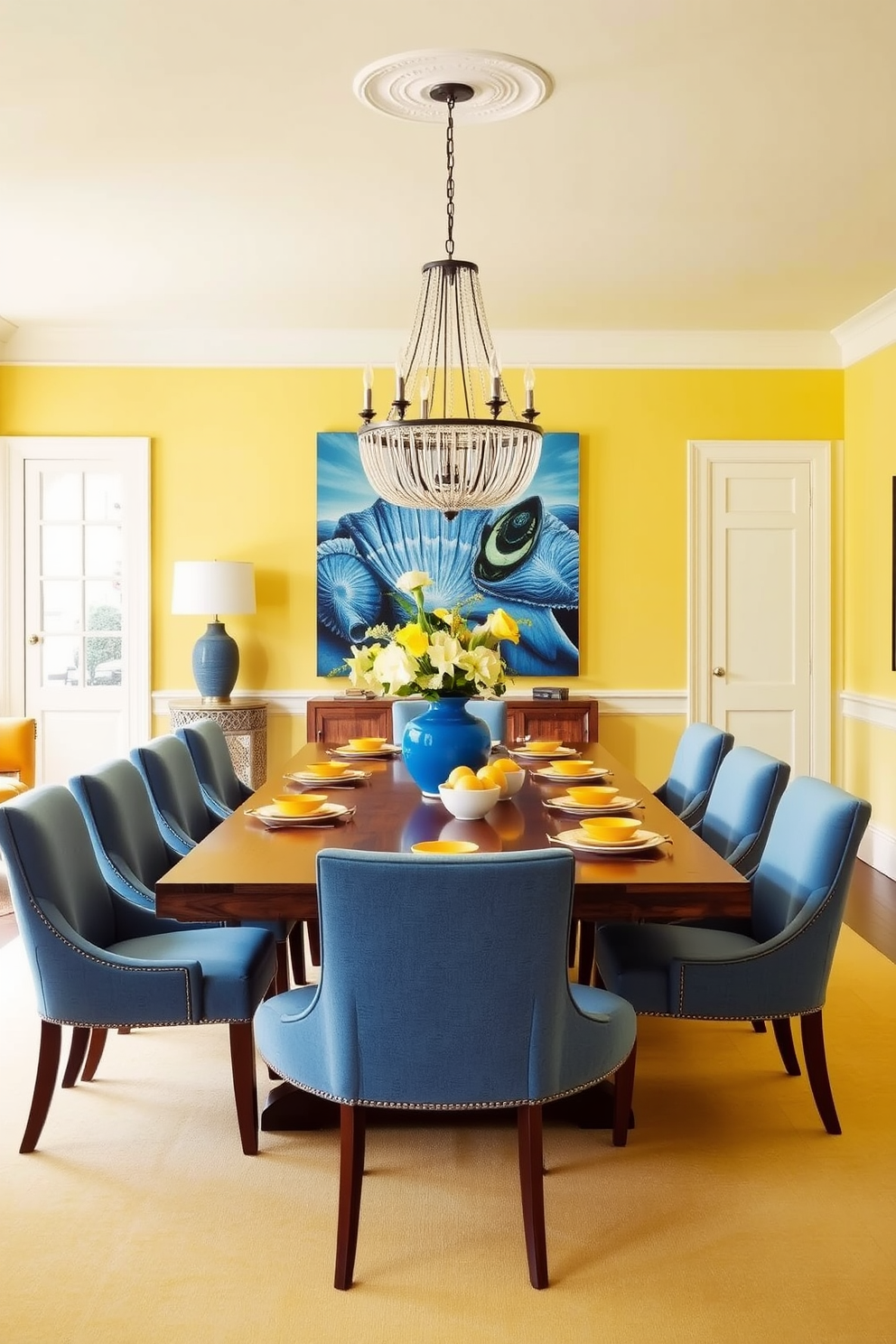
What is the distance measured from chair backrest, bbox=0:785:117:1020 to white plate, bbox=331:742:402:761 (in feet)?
5.11

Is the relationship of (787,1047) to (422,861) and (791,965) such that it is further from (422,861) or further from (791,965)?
(422,861)

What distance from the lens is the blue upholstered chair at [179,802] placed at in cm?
334

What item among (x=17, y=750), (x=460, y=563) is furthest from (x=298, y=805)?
(x=460, y=563)

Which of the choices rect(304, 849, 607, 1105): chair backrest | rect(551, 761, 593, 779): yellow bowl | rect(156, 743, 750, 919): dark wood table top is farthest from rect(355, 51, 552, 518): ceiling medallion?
rect(304, 849, 607, 1105): chair backrest

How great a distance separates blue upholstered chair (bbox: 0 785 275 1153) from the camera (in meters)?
2.48

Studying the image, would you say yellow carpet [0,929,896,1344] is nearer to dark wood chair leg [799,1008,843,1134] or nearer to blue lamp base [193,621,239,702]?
dark wood chair leg [799,1008,843,1134]

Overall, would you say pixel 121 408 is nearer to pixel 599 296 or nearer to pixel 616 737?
pixel 599 296

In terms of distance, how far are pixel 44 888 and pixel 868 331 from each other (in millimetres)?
4810

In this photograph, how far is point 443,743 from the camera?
3.25m

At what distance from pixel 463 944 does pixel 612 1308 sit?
28.5 inches

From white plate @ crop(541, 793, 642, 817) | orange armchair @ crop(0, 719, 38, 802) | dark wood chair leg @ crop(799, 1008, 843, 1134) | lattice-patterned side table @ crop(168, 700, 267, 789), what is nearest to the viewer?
dark wood chair leg @ crop(799, 1008, 843, 1134)

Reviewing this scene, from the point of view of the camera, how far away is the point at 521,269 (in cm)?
486

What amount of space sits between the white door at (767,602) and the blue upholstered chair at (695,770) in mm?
2005

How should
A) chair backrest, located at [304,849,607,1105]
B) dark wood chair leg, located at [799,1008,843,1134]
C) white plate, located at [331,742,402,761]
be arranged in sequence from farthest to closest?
white plate, located at [331,742,402,761] → dark wood chair leg, located at [799,1008,843,1134] → chair backrest, located at [304,849,607,1105]
